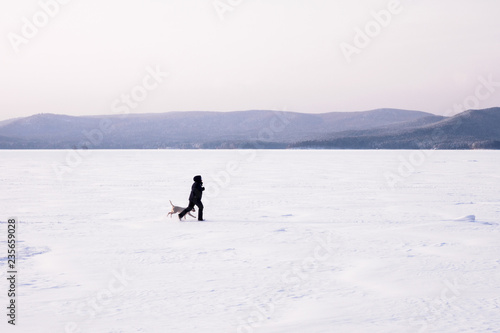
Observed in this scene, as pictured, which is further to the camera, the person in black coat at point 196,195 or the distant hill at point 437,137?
the distant hill at point 437,137

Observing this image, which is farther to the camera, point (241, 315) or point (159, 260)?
point (159, 260)

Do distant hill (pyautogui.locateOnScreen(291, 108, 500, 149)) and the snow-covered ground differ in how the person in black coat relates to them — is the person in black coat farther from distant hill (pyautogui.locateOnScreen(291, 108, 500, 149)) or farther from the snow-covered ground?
distant hill (pyautogui.locateOnScreen(291, 108, 500, 149))

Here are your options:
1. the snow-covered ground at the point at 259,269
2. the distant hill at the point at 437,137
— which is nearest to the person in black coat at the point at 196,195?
the snow-covered ground at the point at 259,269

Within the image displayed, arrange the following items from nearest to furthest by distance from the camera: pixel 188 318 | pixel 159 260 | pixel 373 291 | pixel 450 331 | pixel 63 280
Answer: pixel 450 331 → pixel 188 318 → pixel 373 291 → pixel 63 280 → pixel 159 260

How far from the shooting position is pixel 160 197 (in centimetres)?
1667

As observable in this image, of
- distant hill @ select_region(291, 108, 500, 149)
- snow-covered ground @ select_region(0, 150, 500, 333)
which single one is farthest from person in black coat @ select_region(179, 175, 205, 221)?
distant hill @ select_region(291, 108, 500, 149)

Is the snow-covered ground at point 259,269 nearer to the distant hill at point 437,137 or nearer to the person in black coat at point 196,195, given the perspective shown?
the person in black coat at point 196,195

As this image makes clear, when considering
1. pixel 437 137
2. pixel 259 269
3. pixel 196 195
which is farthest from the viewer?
pixel 437 137

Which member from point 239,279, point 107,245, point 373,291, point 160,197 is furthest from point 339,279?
point 160,197

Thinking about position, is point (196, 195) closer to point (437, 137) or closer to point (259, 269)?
point (259, 269)

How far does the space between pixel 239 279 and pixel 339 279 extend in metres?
1.26

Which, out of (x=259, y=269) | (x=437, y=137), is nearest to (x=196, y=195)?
(x=259, y=269)

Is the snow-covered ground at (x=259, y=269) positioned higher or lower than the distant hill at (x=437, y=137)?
lower

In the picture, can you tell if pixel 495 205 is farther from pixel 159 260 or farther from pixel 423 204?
pixel 159 260
